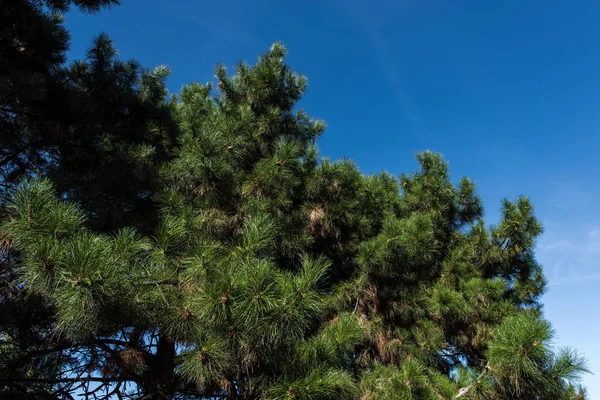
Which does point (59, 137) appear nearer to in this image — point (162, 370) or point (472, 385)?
point (162, 370)

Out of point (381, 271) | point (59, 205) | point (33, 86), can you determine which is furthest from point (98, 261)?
point (381, 271)

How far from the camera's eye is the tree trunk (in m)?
3.53

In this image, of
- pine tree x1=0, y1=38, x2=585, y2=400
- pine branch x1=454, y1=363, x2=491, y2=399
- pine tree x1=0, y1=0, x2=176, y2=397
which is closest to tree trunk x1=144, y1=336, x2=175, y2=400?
pine tree x1=0, y1=38, x2=585, y2=400

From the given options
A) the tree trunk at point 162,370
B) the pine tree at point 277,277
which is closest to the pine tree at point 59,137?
the pine tree at point 277,277

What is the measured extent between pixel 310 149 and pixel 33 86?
353 cm

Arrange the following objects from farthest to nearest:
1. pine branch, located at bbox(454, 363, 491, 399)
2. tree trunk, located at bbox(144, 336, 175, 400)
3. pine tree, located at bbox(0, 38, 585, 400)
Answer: tree trunk, located at bbox(144, 336, 175, 400)
pine branch, located at bbox(454, 363, 491, 399)
pine tree, located at bbox(0, 38, 585, 400)

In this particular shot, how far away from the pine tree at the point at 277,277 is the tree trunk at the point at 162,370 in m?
0.02

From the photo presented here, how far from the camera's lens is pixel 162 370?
403cm

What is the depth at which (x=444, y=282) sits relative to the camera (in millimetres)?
6383

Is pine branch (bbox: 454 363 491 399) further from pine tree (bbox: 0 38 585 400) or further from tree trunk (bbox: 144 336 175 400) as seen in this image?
tree trunk (bbox: 144 336 175 400)

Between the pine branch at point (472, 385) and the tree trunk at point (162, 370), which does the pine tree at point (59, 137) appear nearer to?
the tree trunk at point (162, 370)

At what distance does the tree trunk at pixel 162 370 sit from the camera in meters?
3.53

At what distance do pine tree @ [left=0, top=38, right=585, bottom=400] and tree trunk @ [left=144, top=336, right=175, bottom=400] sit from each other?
23 millimetres

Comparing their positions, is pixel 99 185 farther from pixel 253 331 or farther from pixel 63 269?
pixel 253 331
